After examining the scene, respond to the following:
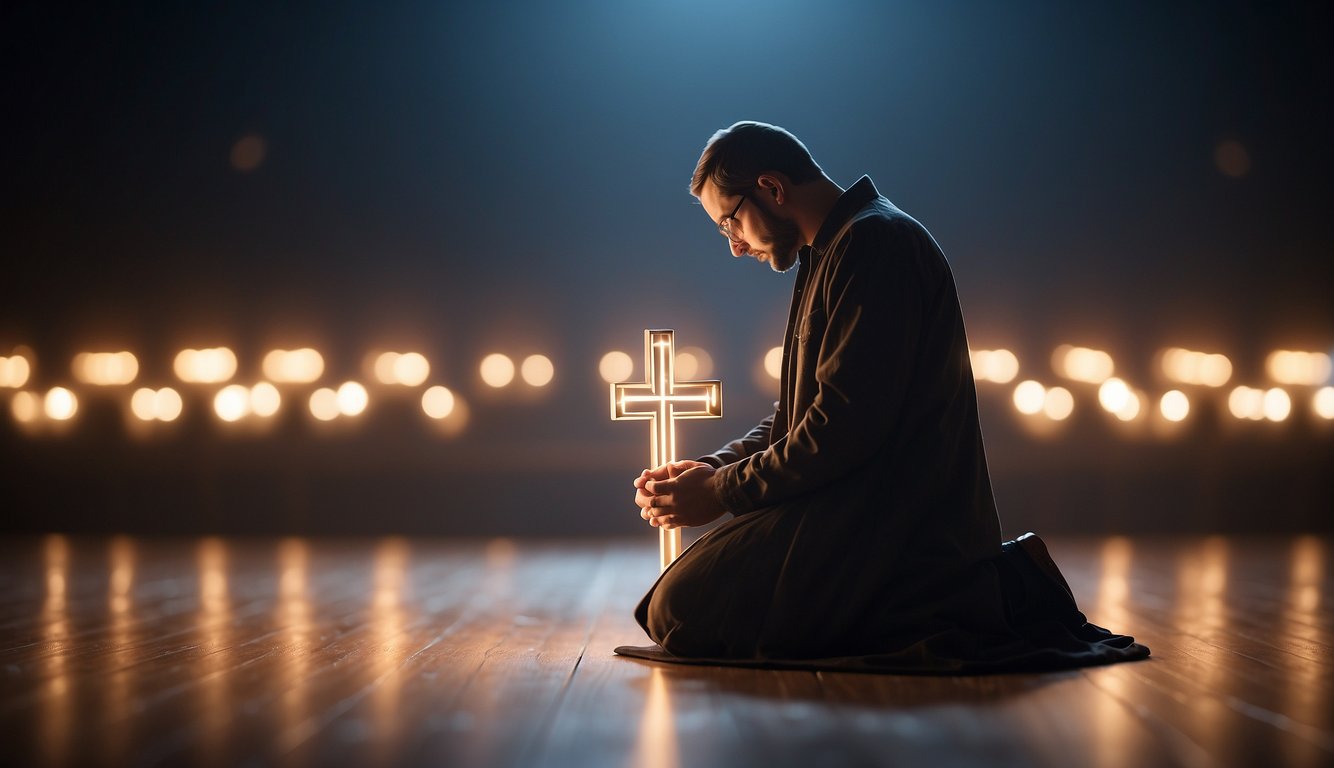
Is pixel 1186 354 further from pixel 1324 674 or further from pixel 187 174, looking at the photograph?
pixel 187 174

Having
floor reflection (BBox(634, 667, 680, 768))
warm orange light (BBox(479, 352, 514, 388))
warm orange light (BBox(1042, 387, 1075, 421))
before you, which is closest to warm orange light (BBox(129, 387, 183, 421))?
warm orange light (BBox(479, 352, 514, 388))

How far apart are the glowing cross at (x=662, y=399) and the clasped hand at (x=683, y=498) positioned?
1.41 feet

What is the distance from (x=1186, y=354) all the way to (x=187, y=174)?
566 cm

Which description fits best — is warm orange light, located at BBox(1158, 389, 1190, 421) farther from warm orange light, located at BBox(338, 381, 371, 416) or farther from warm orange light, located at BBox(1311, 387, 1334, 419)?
warm orange light, located at BBox(338, 381, 371, 416)

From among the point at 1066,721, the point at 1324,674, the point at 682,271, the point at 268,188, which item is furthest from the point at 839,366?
the point at 268,188

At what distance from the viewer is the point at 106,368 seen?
20.1 ft

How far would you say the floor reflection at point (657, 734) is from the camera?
128 cm

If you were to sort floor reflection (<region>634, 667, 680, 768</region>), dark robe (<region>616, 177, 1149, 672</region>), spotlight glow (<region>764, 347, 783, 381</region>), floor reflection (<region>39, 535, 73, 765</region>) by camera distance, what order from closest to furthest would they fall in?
1. floor reflection (<region>634, 667, 680, 768</region>)
2. floor reflection (<region>39, 535, 73, 765</region>)
3. dark robe (<region>616, 177, 1149, 672</region>)
4. spotlight glow (<region>764, 347, 783, 381</region>)

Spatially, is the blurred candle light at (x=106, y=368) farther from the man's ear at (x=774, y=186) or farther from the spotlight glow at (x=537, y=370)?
the man's ear at (x=774, y=186)

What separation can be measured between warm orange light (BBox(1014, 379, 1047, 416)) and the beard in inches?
164

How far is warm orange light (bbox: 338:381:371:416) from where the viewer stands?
601 centimetres

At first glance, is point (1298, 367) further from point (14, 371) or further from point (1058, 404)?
point (14, 371)

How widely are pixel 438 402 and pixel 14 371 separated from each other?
94.7 inches

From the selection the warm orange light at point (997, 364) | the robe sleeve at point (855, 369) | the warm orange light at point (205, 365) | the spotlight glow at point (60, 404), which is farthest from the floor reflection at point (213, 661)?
the warm orange light at point (997, 364)
